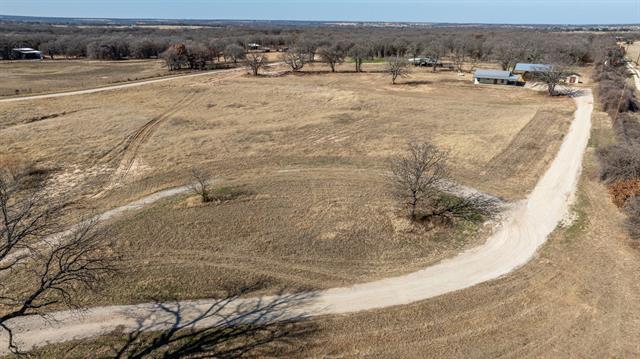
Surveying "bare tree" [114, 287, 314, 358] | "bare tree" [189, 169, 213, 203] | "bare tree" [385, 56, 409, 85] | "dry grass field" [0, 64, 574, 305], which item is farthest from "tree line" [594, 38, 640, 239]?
"bare tree" [385, 56, 409, 85]

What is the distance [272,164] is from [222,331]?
21212 mm

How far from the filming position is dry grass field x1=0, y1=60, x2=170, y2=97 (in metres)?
73.4

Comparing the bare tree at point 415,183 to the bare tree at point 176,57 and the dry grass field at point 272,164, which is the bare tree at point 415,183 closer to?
the dry grass field at point 272,164

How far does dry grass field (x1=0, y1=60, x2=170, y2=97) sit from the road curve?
6757 centimetres

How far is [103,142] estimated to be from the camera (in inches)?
1674

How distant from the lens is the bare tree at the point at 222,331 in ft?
53.9

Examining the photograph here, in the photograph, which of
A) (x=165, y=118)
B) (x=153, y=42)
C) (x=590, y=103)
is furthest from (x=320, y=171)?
(x=153, y=42)

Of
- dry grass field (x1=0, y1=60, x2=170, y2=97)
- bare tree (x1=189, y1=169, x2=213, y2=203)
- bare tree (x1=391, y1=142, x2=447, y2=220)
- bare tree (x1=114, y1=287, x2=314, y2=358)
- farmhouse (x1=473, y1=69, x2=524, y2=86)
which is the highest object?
farmhouse (x1=473, y1=69, x2=524, y2=86)

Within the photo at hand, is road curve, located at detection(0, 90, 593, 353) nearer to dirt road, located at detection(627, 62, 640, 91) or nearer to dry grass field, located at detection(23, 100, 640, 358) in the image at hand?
dry grass field, located at detection(23, 100, 640, 358)

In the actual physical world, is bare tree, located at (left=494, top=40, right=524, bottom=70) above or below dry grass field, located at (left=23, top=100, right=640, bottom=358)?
above

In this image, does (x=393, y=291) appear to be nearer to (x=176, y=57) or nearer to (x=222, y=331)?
(x=222, y=331)

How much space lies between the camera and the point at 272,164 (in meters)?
36.8

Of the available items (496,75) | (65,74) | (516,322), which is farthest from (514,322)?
(65,74)

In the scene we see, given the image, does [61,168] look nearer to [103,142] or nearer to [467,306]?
[103,142]
